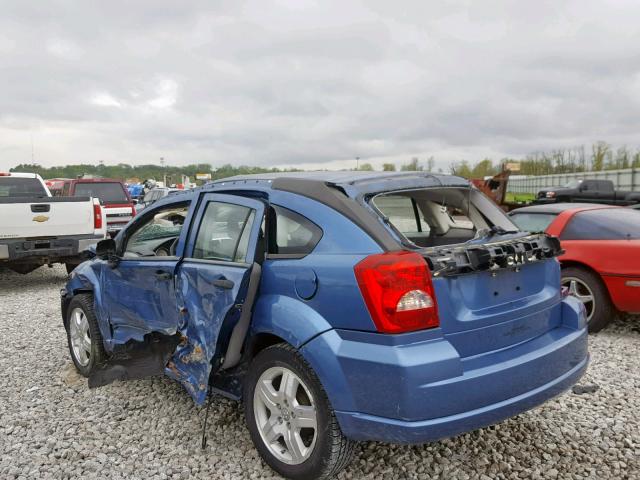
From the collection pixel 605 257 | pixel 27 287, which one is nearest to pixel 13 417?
pixel 605 257

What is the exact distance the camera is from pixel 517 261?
9.88 ft

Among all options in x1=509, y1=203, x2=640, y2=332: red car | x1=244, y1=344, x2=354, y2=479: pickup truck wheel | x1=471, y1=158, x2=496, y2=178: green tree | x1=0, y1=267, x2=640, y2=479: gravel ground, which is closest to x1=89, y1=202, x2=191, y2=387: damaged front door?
x1=0, y1=267, x2=640, y2=479: gravel ground

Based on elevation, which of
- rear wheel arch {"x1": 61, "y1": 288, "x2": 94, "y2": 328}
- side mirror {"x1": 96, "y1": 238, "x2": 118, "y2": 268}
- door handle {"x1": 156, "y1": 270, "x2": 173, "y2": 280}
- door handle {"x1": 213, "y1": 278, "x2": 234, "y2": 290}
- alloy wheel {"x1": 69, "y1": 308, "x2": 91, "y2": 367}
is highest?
side mirror {"x1": 96, "y1": 238, "x2": 118, "y2": 268}

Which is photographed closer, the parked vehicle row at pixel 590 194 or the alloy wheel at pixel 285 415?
the alloy wheel at pixel 285 415

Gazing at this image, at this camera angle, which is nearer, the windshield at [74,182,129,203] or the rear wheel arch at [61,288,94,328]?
the rear wheel arch at [61,288,94,328]

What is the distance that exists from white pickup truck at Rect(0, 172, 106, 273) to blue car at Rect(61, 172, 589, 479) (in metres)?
5.60

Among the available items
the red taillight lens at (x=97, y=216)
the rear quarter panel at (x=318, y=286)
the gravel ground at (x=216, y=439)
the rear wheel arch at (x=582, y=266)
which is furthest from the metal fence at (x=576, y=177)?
the rear quarter panel at (x=318, y=286)

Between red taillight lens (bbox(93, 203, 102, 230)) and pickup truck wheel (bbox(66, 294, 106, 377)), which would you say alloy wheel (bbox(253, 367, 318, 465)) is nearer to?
pickup truck wheel (bbox(66, 294, 106, 377))

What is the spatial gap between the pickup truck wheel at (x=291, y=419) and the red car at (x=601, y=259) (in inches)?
135

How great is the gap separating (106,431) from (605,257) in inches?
190

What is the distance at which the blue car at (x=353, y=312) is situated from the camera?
257 cm

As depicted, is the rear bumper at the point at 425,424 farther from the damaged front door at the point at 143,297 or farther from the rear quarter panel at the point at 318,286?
the damaged front door at the point at 143,297

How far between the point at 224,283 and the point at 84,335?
228 cm

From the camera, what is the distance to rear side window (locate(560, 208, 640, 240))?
18.9ft
